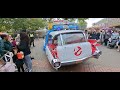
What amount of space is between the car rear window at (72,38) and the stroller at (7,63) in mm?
2206

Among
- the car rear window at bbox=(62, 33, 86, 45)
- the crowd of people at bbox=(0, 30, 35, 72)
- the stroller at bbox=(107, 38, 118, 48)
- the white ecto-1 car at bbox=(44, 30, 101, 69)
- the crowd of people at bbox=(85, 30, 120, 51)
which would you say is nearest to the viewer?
the crowd of people at bbox=(0, 30, 35, 72)

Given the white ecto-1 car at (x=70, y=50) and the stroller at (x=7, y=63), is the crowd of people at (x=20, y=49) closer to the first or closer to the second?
the stroller at (x=7, y=63)

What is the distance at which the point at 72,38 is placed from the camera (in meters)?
8.21

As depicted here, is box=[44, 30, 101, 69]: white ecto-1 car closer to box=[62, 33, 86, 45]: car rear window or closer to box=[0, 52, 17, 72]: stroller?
box=[62, 33, 86, 45]: car rear window

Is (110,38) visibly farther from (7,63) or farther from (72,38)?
(7,63)

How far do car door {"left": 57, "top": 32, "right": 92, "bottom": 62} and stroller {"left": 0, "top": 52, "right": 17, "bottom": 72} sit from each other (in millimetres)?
1787

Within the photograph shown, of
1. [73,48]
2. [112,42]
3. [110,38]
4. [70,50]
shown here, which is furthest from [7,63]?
[110,38]

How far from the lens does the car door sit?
7566 millimetres

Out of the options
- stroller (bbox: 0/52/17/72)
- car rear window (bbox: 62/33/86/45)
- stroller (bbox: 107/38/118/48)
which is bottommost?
stroller (bbox: 107/38/118/48)

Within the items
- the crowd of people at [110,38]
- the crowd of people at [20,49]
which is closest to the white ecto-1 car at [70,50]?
the crowd of people at [20,49]

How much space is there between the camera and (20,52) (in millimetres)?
7102

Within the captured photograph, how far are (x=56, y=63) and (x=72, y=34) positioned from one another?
1596mm

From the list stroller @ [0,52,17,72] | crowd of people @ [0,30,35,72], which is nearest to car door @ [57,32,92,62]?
crowd of people @ [0,30,35,72]

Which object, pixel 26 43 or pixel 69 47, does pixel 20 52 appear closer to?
pixel 26 43
